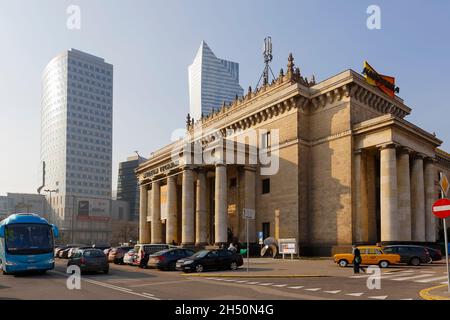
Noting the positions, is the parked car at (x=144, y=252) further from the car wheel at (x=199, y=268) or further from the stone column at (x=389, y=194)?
the stone column at (x=389, y=194)

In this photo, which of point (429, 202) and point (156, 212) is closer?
point (429, 202)

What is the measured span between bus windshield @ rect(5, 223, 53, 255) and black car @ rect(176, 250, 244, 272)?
8.07 m

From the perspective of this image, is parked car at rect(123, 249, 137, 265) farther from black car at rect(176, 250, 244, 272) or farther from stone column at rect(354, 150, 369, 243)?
stone column at rect(354, 150, 369, 243)

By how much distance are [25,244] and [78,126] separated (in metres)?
154

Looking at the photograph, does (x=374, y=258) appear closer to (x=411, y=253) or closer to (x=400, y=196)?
(x=411, y=253)

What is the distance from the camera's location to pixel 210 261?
27.9 meters

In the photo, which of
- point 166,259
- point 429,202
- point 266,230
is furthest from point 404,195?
point 166,259

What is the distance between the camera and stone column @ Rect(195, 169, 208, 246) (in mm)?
48375

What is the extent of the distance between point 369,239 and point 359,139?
976 cm

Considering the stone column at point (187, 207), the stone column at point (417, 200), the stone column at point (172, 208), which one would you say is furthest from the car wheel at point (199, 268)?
the stone column at point (172, 208)

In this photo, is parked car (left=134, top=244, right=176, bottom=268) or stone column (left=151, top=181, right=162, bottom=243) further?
stone column (left=151, top=181, right=162, bottom=243)

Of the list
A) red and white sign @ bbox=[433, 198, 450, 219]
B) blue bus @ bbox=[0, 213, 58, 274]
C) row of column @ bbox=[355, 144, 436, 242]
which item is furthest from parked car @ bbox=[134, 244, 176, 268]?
red and white sign @ bbox=[433, 198, 450, 219]
